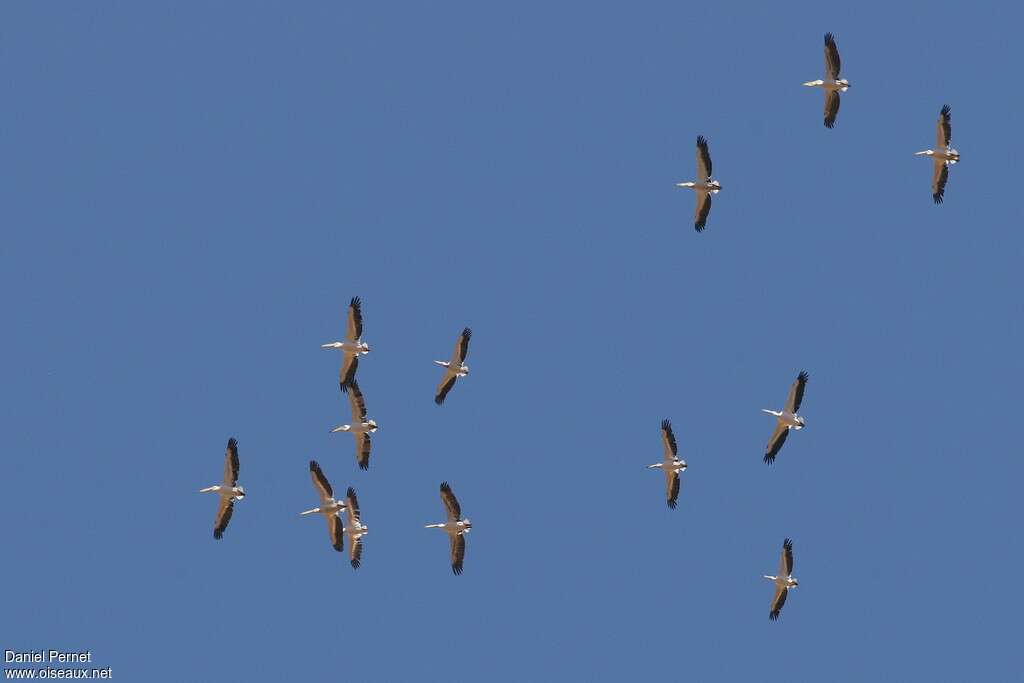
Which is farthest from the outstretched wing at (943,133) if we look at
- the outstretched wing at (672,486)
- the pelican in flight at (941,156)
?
the outstretched wing at (672,486)

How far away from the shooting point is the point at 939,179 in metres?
50.0

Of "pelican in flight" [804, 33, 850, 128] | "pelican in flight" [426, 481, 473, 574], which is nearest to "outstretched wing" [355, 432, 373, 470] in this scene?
"pelican in flight" [426, 481, 473, 574]

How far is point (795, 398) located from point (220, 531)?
15.9 m

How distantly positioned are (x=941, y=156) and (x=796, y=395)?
7.92 m

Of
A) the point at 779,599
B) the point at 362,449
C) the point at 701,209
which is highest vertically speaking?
the point at 701,209

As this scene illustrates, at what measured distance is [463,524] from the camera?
47.4m

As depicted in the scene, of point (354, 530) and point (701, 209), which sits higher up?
point (701, 209)

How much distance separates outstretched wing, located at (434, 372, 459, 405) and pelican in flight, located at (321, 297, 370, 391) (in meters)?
2.56

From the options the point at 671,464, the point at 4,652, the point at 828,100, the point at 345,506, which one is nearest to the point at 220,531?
the point at 345,506

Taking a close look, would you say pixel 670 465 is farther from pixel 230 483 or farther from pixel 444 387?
pixel 230 483

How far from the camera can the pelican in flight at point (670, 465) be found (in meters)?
49.9

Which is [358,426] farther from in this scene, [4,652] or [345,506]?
[4,652]

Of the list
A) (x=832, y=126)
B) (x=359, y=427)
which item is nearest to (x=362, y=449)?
(x=359, y=427)

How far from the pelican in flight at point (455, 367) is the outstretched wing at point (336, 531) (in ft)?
14.1
